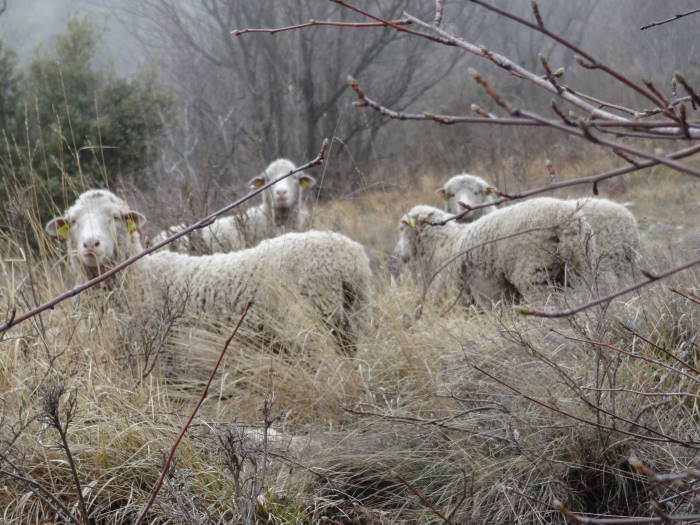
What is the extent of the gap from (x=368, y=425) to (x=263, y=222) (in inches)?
171

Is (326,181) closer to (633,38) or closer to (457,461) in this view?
(633,38)

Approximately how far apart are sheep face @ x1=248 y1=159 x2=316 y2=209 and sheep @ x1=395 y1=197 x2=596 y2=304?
168 centimetres

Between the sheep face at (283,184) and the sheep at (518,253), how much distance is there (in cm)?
168

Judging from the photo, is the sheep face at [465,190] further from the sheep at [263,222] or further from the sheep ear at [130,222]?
the sheep ear at [130,222]

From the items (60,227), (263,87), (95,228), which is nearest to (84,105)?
(263,87)

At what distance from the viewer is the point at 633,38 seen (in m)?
10.5

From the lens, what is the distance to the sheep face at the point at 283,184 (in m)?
6.69

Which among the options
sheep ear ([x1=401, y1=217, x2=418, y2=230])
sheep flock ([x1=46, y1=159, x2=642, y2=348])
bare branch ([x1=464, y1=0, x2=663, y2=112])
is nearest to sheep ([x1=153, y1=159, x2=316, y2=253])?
sheep flock ([x1=46, y1=159, x2=642, y2=348])

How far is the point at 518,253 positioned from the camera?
4609mm

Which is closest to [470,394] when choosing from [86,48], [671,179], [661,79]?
[661,79]

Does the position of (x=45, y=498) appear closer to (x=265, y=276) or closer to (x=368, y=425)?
(x=368, y=425)

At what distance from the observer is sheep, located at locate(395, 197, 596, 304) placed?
429 cm

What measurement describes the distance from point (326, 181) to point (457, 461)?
11.2 metres

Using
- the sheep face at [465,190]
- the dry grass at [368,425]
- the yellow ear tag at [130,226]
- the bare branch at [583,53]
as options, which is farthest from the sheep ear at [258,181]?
the bare branch at [583,53]
